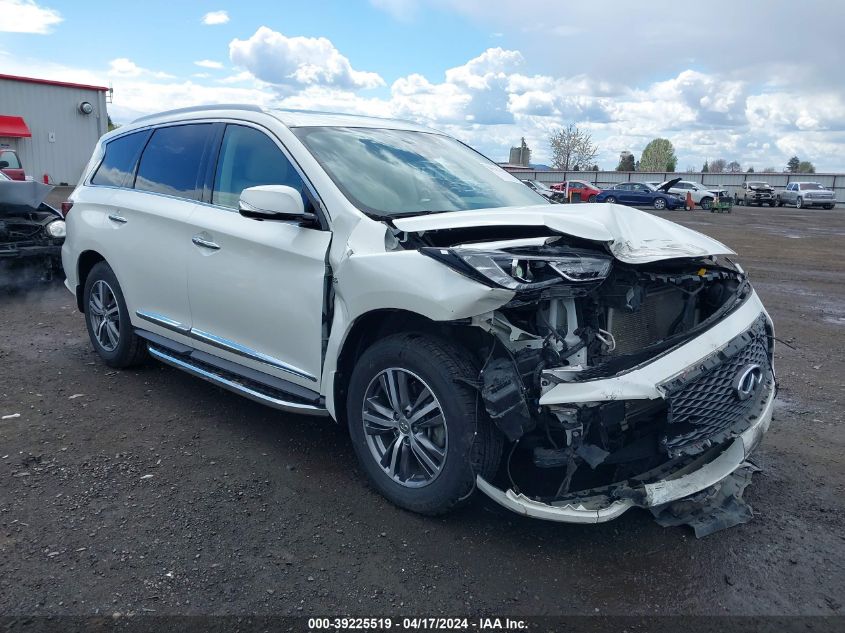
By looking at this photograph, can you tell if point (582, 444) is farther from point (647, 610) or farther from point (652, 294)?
point (652, 294)

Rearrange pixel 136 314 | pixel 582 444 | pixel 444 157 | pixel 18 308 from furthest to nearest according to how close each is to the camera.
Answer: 1. pixel 18 308
2. pixel 136 314
3. pixel 444 157
4. pixel 582 444

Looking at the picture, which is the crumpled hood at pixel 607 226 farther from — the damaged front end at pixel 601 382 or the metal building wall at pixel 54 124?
the metal building wall at pixel 54 124

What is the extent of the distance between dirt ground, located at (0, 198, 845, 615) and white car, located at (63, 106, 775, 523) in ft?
0.90

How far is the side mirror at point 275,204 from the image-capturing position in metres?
3.57

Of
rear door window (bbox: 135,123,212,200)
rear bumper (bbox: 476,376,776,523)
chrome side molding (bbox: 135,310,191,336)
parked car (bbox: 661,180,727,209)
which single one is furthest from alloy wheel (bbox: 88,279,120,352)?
parked car (bbox: 661,180,727,209)

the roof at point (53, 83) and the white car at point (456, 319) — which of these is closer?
the white car at point (456, 319)

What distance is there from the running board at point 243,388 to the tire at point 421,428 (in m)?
0.32

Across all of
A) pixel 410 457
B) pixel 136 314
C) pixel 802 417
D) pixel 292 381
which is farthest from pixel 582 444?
pixel 136 314

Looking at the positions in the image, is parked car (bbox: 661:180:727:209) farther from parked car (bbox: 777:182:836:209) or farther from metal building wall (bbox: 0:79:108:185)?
metal building wall (bbox: 0:79:108:185)

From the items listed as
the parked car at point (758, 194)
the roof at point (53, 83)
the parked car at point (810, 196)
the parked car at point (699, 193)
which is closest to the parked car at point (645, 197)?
the parked car at point (699, 193)

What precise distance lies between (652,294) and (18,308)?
7.73m

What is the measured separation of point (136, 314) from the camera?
512 cm

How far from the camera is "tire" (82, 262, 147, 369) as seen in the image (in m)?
5.37

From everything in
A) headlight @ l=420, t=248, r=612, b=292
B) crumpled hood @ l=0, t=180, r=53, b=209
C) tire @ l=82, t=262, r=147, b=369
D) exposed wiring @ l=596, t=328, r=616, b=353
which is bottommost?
tire @ l=82, t=262, r=147, b=369
